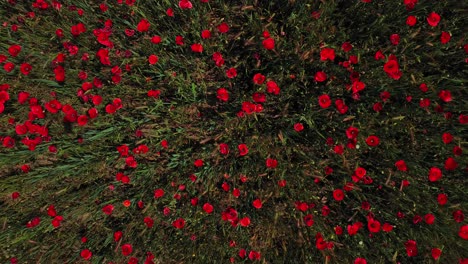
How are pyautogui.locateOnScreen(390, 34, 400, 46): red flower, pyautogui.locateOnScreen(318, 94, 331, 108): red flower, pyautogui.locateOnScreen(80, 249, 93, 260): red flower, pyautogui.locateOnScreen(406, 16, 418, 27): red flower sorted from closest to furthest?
pyautogui.locateOnScreen(406, 16, 418, 27): red flower → pyautogui.locateOnScreen(390, 34, 400, 46): red flower → pyautogui.locateOnScreen(318, 94, 331, 108): red flower → pyautogui.locateOnScreen(80, 249, 93, 260): red flower

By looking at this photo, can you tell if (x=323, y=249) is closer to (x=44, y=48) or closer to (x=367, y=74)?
(x=367, y=74)

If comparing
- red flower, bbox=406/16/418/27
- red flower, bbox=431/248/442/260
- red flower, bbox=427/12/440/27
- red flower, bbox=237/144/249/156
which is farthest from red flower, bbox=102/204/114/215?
red flower, bbox=427/12/440/27

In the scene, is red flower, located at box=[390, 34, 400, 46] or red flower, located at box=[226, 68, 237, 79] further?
red flower, located at box=[226, 68, 237, 79]

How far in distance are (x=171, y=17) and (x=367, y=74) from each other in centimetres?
170

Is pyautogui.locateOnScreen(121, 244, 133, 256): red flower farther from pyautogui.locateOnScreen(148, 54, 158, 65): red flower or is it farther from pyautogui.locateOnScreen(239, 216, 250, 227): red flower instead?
pyautogui.locateOnScreen(148, 54, 158, 65): red flower

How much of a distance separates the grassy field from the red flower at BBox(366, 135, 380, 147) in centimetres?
1

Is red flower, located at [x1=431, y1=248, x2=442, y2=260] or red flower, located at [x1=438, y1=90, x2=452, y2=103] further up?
red flower, located at [x1=438, y1=90, x2=452, y2=103]

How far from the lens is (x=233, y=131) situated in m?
2.89

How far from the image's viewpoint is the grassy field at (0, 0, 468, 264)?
2.46 metres

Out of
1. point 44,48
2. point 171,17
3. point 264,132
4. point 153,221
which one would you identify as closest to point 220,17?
point 171,17

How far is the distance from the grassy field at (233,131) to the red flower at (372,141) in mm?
13

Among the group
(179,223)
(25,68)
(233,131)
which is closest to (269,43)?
(233,131)

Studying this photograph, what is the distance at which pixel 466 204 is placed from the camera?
7.66 ft

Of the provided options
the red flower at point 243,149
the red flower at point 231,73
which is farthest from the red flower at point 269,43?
the red flower at point 243,149
